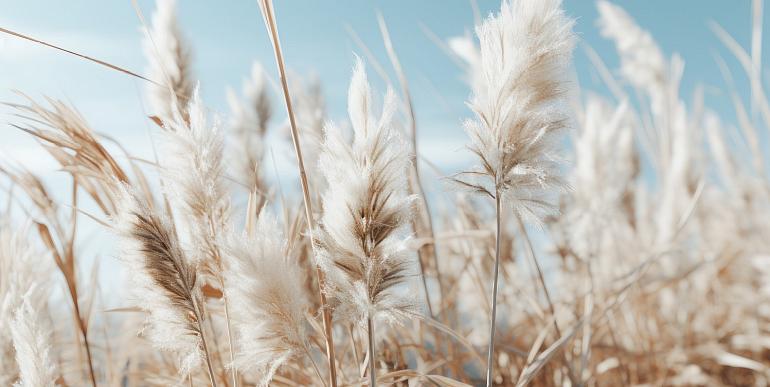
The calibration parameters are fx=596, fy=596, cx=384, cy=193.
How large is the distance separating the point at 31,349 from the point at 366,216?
0.75 metres

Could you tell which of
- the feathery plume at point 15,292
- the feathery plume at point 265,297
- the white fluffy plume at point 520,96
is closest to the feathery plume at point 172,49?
the feathery plume at point 15,292

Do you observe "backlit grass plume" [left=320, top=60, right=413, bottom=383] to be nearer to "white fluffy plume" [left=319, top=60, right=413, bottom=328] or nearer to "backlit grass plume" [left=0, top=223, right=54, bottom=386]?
"white fluffy plume" [left=319, top=60, right=413, bottom=328]

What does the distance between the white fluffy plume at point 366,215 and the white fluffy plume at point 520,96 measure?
20cm

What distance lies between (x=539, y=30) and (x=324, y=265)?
547mm

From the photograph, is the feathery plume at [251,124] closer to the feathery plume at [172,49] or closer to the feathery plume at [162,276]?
the feathery plume at [172,49]

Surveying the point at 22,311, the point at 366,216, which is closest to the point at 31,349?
the point at 22,311

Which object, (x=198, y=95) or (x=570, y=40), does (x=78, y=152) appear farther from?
(x=570, y=40)

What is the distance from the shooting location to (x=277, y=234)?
39.1 inches

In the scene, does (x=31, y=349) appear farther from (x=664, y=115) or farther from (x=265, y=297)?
(x=664, y=115)

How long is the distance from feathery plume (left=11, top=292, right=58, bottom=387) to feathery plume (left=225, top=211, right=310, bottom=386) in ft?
1.41

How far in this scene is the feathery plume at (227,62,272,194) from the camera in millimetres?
2109

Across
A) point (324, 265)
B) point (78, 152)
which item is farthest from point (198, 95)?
point (324, 265)

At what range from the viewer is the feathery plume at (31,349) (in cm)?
113

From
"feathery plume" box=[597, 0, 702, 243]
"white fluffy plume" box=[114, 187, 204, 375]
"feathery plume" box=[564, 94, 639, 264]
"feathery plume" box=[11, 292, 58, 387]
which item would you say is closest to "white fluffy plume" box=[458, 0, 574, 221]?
"white fluffy plume" box=[114, 187, 204, 375]
